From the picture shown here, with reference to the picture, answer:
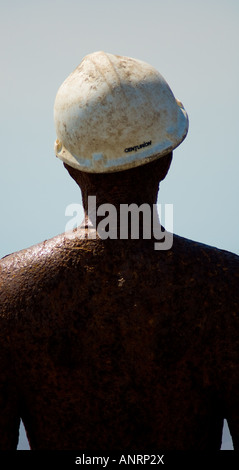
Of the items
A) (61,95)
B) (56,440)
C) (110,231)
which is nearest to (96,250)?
(110,231)

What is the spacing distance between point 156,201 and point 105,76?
70cm

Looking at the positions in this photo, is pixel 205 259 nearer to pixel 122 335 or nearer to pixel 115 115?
pixel 122 335

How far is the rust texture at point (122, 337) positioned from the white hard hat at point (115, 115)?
150 mm

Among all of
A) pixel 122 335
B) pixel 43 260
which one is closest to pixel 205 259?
pixel 122 335

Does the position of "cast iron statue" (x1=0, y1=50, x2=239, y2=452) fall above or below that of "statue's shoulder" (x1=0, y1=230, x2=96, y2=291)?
below

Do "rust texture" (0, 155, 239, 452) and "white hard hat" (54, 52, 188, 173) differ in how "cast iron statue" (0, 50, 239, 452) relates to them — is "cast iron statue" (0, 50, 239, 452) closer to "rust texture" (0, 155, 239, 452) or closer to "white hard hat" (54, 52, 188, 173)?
"rust texture" (0, 155, 239, 452)

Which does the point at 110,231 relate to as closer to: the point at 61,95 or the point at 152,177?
the point at 152,177

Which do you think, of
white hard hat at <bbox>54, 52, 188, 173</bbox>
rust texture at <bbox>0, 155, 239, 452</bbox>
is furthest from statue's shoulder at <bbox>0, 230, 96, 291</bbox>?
white hard hat at <bbox>54, 52, 188, 173</bbox>

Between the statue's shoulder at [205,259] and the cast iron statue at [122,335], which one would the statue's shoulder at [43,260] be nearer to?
the cast iron statue at [122,335]

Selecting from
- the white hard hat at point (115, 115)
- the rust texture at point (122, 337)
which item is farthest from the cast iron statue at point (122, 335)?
the white hard hat at point (115, 115)

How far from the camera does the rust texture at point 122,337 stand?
12.4 feet

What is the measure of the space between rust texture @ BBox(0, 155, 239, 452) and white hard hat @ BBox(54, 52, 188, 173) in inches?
5.9

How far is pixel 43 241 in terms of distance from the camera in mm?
4004

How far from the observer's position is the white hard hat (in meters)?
3.56
